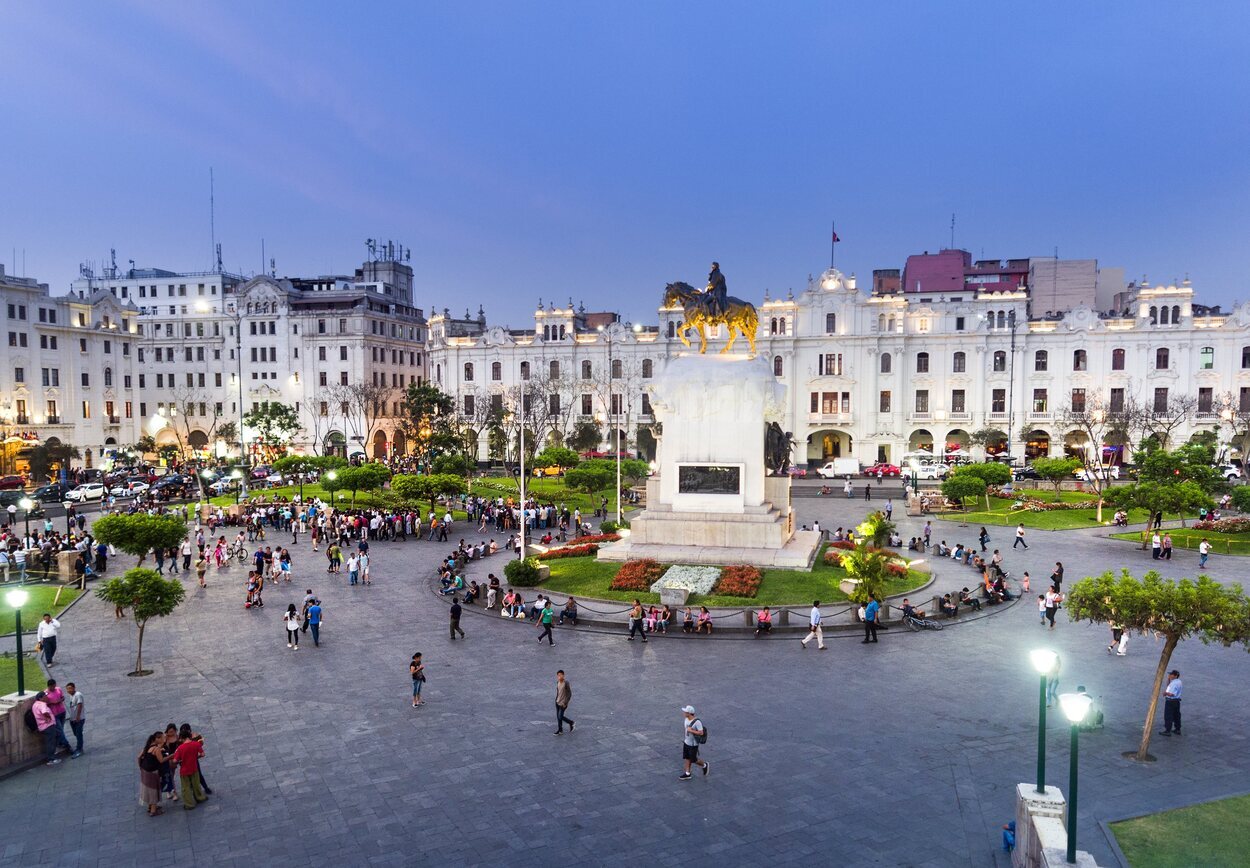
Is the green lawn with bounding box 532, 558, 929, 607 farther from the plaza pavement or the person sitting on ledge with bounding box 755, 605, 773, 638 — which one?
the plaza pavement

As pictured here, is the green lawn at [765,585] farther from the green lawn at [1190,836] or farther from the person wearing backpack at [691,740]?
the green lawn at [1190,836]

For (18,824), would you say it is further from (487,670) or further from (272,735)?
(487,670)

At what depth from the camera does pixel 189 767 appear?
1230 cm

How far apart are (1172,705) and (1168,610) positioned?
2183mm

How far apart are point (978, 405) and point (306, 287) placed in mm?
69908

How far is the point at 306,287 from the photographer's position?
91.5 m

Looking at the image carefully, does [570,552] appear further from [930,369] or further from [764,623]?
[930,369]

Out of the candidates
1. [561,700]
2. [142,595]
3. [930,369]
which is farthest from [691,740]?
[930,369]

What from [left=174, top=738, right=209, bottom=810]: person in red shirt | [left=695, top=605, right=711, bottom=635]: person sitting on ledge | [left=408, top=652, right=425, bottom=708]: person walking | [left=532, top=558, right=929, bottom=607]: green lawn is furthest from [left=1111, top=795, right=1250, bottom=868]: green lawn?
[left=174, top=738, right=209, bottom=810]: person in red shirt

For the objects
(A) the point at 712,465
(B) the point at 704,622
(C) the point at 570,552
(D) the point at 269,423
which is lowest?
(B) the point at 704,622

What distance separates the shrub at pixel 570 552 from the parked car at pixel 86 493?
34543 millimetres

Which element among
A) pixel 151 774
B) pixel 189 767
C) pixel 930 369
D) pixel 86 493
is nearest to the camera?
pixel 151 774

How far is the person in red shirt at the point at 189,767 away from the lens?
12195mm

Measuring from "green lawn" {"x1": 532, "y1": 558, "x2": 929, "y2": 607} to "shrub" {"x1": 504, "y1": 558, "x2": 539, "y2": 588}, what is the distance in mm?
463
